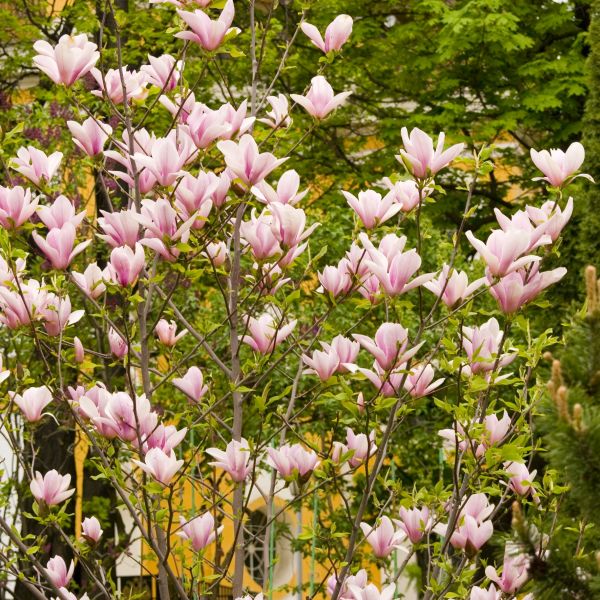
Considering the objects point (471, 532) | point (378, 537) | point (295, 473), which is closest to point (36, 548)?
point (295, 473)

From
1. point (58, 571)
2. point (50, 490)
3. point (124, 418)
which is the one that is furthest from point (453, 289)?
point (58, 571)

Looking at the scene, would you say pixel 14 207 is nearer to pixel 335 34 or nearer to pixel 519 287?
pixel 335 34

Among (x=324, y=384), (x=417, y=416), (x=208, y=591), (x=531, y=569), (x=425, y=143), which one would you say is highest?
(x=417, y=416)

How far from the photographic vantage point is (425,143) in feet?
10.1

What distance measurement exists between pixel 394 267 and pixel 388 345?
21cm

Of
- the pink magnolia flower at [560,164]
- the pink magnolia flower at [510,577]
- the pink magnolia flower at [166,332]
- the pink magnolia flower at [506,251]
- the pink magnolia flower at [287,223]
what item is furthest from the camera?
the pink magnolia flower at [166,332]

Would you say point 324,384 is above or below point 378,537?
above

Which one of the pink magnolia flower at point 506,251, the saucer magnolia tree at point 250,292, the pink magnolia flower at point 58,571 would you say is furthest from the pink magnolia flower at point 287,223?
the pink magnolia flower at point 58,571

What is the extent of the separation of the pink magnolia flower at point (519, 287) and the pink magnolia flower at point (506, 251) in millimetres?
61

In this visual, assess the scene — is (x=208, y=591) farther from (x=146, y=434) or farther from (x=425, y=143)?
(x=425, y=143)

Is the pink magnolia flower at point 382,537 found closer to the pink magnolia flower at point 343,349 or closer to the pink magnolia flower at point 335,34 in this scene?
the pink magnolia flower at point 343,349

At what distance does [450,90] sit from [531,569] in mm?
10987

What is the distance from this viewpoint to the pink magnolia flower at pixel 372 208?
10.6 feet

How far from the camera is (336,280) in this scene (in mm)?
3266
